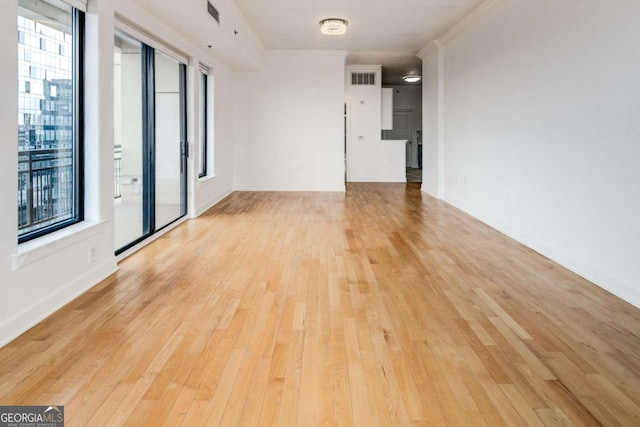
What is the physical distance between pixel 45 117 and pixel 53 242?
837mm

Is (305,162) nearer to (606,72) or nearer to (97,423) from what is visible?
(606,72)

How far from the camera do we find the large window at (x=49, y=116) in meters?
3.13

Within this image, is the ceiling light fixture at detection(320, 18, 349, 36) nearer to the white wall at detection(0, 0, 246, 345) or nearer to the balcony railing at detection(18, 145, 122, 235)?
the white wall at detection(0, 0, 246, 345)

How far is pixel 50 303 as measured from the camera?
10.4ft

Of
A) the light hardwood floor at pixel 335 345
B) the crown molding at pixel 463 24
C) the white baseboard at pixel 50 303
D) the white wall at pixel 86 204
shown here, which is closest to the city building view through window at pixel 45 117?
the white wall at pixel 86 204

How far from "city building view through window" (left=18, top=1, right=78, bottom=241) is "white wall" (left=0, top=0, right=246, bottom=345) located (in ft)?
0.48

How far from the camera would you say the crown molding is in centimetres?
638

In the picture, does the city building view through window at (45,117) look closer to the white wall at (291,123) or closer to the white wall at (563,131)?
the white wall at (563,131)

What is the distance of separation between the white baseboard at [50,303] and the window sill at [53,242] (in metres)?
0.26

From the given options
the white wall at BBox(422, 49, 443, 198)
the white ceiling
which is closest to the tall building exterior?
the white ceiling

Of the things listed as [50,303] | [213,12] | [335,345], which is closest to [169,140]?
[213,12]

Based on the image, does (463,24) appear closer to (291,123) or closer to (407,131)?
(291,123)

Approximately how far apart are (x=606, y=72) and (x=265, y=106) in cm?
754

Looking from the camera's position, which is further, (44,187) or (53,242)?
(44,187)
